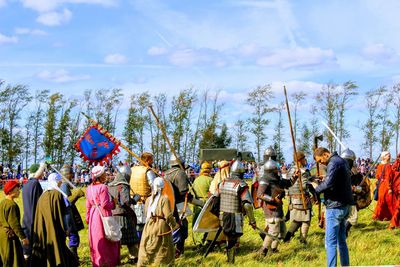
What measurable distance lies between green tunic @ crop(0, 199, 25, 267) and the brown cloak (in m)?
0.37

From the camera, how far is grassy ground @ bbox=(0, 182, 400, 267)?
8617 mm

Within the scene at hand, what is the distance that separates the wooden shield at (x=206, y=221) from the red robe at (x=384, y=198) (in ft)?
14.7

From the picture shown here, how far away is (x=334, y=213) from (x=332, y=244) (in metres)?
0.38

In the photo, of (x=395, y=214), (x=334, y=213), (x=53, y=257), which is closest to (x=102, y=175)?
(x=53, y=257)

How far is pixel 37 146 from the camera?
3791 centimetres

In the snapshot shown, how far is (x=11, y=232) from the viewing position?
7285mm

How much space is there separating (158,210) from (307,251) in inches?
105

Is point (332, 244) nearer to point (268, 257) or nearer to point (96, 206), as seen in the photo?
point (268, 257)

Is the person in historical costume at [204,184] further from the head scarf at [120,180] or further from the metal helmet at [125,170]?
the head scarf at [120,180]

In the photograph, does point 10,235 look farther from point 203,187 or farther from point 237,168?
point 203,187

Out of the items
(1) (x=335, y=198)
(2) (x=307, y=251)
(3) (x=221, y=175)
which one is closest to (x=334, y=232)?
(1) (x=335, y=198)

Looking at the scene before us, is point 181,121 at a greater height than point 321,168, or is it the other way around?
point 181,121

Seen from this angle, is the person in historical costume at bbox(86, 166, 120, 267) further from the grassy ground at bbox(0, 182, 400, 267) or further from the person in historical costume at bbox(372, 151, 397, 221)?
the person in historical costume at bbox(372, 151, 397, 221)

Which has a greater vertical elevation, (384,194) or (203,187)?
(203,187)
